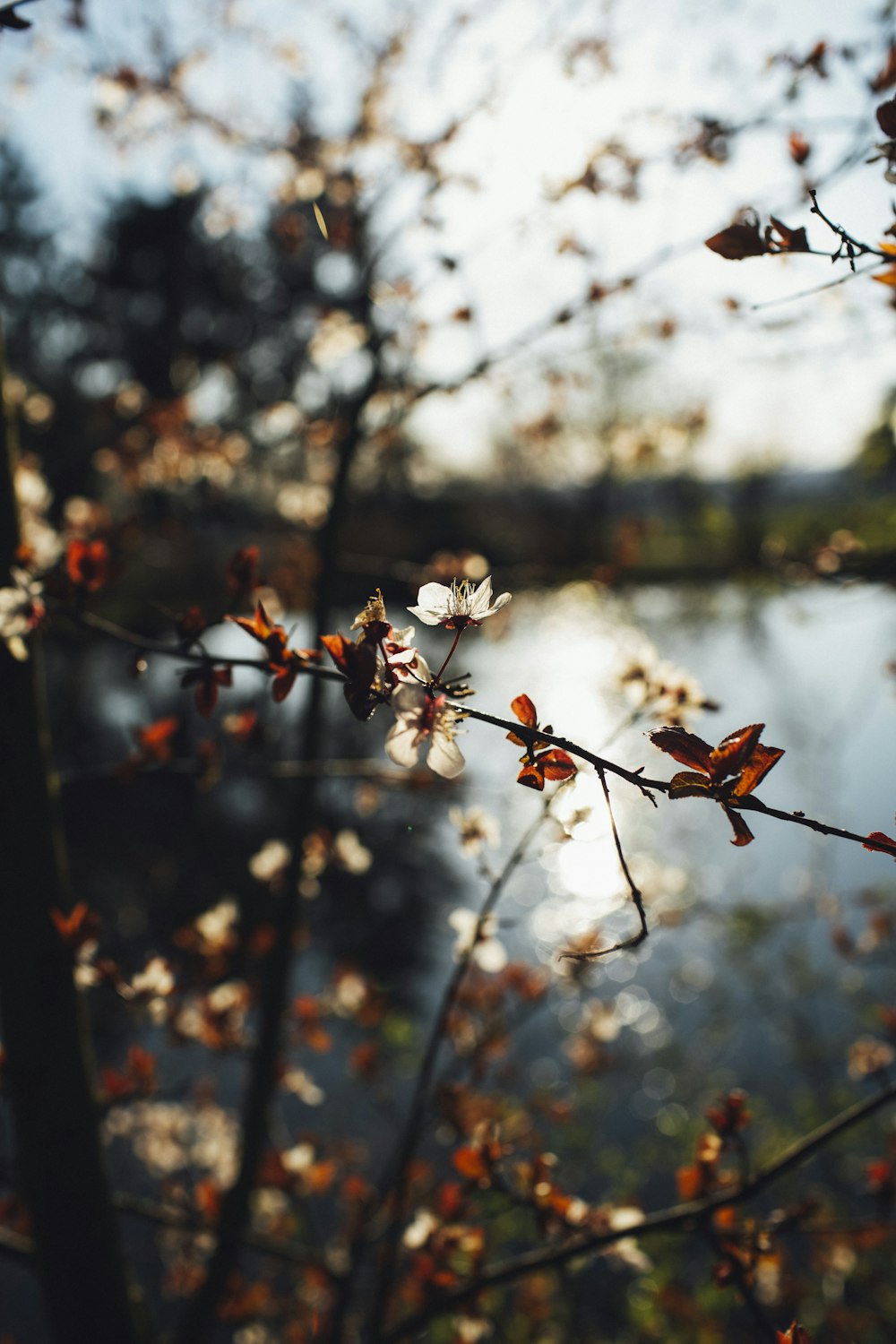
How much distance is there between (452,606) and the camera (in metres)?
0.75

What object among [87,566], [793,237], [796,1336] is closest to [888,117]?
[793,237]

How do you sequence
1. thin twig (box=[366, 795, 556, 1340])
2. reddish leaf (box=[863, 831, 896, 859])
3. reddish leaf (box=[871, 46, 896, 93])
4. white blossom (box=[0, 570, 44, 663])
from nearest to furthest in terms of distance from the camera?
reddish leaf (box=[863, 831, 896, 859]) < white blossom (box=[0, 570, 44, 663]) < reddish leaf (box=[871, 46, 896, 93]) < thin twig (box=[366, 795, 556, 1340])

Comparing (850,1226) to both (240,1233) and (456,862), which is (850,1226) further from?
(456,862)

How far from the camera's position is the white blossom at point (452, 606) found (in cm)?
71

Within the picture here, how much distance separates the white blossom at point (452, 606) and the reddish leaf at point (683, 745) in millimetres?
196

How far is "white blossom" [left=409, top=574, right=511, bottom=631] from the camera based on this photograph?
714mm

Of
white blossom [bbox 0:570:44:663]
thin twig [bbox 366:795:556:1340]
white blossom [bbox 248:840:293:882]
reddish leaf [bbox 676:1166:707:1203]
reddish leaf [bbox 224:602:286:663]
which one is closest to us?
reddish leaf [bbox 224:602:286:663]

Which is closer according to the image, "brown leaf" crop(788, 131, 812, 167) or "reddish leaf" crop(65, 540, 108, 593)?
"reddish leaf" crop(65, 540, 108, 593)

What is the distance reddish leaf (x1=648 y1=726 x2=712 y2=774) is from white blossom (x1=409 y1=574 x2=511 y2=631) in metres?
0.20

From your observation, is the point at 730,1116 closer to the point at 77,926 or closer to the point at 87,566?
the point at 77,926

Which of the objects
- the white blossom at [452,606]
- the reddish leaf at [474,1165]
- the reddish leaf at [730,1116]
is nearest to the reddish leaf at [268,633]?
the white blossom at [452,606]

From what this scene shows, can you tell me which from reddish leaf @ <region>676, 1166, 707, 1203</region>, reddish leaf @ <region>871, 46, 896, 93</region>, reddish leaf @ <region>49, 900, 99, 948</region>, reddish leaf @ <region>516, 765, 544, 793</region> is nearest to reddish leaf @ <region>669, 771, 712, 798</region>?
reddish leaf @ <region>516, 765, 544, 793</region>

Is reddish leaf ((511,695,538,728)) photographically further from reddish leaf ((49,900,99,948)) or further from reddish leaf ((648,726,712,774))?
reddish leaf ((49,900,99,948))

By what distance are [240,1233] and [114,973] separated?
99cm
